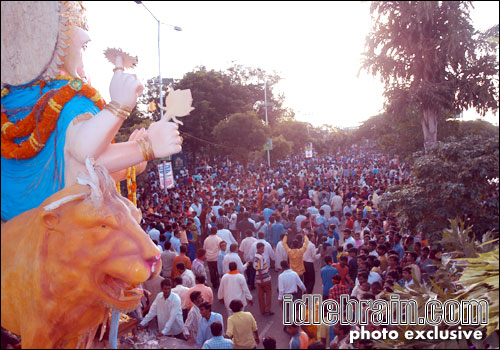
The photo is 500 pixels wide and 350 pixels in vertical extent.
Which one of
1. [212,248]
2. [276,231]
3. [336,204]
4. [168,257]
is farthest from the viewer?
[336,204]

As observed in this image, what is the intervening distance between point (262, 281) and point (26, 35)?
21.0 feet

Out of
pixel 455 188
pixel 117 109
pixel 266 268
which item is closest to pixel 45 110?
pixel 117 109

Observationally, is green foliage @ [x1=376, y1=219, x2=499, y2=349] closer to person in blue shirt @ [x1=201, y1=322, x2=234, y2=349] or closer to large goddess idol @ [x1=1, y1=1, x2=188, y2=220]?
person in blue shirt @ [x1=201, y1=322, x2=234, y2=349]

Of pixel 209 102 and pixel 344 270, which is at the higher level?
pixel 209 102

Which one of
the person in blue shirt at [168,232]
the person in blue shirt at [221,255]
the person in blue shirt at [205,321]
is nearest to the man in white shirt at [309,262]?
the person in blue shirt at [221,255]

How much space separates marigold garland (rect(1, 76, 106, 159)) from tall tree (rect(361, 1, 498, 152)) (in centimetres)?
979

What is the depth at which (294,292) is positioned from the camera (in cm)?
713

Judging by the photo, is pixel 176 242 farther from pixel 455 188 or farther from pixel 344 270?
pixel 455 188

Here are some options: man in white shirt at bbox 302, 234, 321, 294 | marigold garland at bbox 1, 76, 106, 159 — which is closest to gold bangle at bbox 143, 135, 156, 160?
marigold garland at bbox 1, 76, 106, 159

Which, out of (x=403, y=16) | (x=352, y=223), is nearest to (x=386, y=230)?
(x=352, y=223)

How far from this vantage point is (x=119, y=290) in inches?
80.3

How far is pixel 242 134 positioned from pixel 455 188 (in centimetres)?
1981

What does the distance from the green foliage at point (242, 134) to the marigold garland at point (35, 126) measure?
23654 millimetres

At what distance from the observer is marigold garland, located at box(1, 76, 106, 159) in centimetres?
231
